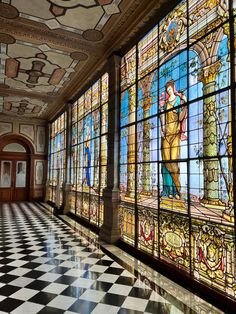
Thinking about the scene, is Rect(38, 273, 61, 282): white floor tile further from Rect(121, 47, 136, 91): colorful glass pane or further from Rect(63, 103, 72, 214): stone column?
Rect(63, 103, 72, 214): stone column

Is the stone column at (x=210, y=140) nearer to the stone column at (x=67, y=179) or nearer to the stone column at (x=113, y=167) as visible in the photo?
the stone column at (x=113, y=167)

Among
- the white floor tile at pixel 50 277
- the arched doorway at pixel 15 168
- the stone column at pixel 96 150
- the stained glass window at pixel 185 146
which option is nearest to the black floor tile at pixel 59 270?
the white floor tile at pixel 50 277

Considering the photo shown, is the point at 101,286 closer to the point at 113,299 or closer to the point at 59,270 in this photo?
the point at 113,299

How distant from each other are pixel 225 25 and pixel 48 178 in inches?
471

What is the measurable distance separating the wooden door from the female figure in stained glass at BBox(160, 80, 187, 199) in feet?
37.5

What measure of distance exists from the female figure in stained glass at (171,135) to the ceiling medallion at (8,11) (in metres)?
3.21

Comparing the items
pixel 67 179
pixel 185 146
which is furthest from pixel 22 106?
pixel 185 146

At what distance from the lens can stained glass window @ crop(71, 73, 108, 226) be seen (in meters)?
6.69

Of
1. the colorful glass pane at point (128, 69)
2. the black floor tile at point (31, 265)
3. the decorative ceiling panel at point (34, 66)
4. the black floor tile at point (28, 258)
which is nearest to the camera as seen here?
the black floor tile at point (31, 265)

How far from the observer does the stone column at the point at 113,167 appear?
5469 mm

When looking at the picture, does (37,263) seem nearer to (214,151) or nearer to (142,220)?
(142,220)

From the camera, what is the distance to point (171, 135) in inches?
153

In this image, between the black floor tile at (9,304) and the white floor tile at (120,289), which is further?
the white floor tile at (120,289)

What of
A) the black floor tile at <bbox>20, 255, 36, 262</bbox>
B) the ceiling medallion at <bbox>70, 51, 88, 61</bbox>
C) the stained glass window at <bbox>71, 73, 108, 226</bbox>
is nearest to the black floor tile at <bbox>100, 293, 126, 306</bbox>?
the black floor tile at <bbox>20, 255, 36, 262</bbox>
